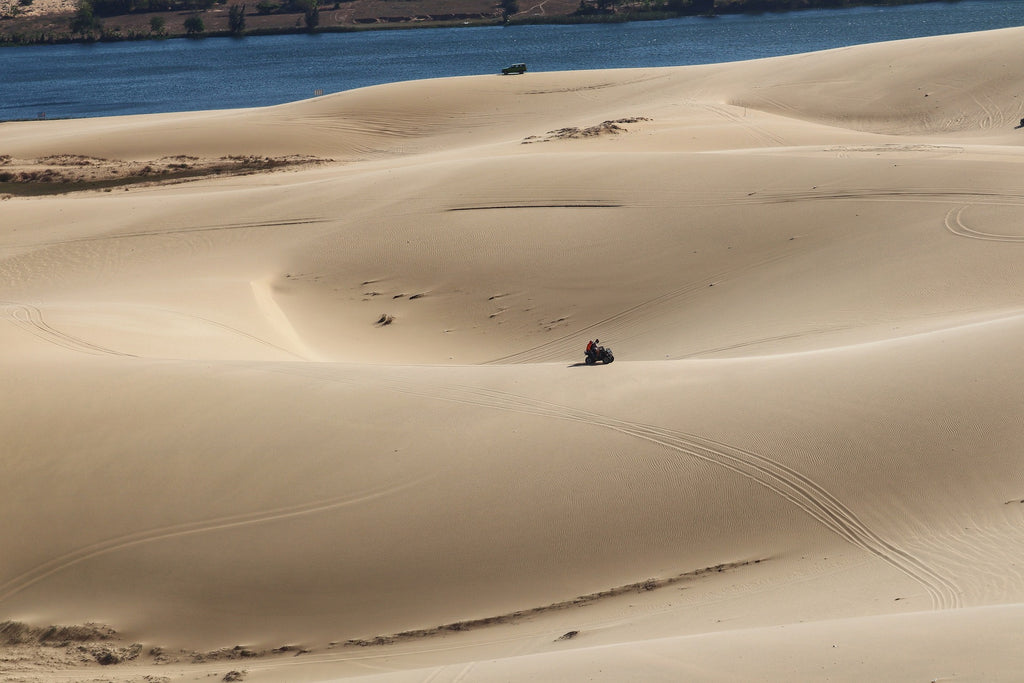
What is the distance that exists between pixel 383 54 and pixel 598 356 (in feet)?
193

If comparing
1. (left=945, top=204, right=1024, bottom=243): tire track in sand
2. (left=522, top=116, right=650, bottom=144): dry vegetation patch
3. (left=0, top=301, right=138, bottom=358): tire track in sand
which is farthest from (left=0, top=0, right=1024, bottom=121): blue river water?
(left=945, top=204, right=1024, bottom=243): tire track in sand

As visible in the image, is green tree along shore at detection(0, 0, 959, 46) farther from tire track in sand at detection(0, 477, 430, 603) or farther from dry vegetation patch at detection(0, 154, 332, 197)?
tire track in sand at detection(0, 477, 430, 603)

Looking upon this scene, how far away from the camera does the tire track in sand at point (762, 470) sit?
8094mm

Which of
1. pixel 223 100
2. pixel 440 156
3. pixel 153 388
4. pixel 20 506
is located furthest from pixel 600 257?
pixel 223 100

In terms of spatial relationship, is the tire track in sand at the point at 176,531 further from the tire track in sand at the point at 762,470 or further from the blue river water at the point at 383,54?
the blue river water at the point at 383,54

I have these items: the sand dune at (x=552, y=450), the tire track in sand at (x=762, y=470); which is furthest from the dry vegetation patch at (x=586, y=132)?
the tire track in sand at (x=762, y=470)

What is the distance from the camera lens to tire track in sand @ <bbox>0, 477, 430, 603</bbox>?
9.18 meters

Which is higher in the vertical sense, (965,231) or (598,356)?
(965,231)

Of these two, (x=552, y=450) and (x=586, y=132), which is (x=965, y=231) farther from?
(x=586, y=132)

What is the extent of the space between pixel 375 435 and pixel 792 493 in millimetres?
4287

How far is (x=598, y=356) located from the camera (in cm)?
1216

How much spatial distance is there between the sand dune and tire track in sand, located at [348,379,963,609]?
29 millimetres

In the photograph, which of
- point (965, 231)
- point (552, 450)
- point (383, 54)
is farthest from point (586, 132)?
point (383, 54)

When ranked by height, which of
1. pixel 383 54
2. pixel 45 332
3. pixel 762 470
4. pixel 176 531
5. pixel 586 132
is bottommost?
pixel 176 531
